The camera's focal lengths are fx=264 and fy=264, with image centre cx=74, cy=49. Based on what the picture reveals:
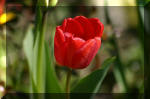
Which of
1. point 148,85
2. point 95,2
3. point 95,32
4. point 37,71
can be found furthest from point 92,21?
point 95,2

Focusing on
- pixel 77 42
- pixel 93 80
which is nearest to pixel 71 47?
pixel 77 42

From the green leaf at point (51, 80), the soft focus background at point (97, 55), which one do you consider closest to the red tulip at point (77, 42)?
the green leaf at point (51, 80)

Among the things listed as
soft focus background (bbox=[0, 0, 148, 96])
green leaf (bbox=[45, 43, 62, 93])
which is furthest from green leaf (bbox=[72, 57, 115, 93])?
soft focus background (bbox=[0, 0, 148, 96])

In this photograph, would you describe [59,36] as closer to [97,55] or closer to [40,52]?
[40,52]

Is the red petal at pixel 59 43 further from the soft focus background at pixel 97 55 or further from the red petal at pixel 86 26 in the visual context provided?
the soft focus background at pixel 97 55

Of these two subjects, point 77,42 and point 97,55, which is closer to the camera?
point 77,42

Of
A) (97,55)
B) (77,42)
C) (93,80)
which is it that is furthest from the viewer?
(97,55)

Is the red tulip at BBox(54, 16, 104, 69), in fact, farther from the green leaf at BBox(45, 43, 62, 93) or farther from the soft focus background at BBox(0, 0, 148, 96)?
the soft focus background at BBox(0, 0, 148, 96)
